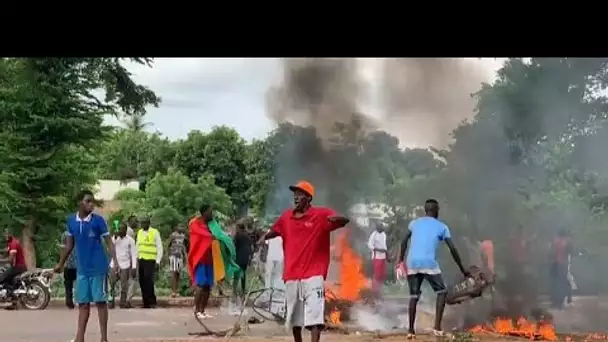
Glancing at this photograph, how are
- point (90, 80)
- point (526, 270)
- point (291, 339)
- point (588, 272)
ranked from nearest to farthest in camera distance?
point (291, 339) < point (526, 270) < point (588, 272) < point (90, 80)

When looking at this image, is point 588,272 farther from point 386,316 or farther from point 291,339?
point 291,339

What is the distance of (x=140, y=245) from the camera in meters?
13.5

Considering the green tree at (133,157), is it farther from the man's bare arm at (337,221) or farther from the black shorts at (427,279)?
the man's bare arm at (337,221)

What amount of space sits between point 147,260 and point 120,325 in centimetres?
233

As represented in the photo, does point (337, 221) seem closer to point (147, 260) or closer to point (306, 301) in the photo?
point (306, 301)

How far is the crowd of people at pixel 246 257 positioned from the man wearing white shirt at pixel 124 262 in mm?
13

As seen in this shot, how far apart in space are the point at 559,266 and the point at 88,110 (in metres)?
8.67

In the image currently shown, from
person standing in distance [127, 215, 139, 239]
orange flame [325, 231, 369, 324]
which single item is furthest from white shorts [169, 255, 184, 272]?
orange flame [325, 231, 369, 324]

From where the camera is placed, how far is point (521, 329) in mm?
10570

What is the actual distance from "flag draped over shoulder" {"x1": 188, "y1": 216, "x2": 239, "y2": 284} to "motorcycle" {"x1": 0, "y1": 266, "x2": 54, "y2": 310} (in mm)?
3625

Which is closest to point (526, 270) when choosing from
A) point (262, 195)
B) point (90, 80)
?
point (262, 195)

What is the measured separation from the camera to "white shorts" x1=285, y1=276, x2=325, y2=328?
773 cm

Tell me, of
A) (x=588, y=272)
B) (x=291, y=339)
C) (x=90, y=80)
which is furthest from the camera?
(x=90, y=80)
